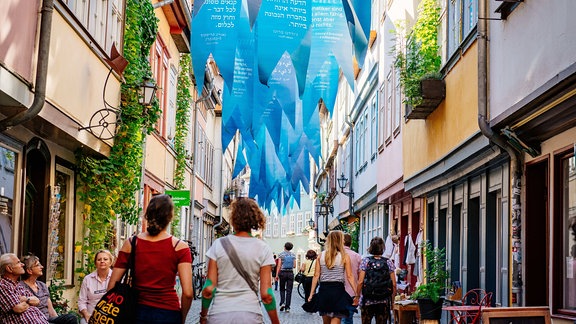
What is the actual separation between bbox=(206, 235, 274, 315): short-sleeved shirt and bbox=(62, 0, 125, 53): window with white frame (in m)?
5.95

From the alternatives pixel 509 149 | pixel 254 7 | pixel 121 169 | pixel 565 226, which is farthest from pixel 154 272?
pixel 121 169

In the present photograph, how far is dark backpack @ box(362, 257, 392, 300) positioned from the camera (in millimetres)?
13047

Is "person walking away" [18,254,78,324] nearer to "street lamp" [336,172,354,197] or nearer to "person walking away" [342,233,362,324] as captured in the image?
"person walking away" [342,233,362,324]

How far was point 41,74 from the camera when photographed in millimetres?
10656

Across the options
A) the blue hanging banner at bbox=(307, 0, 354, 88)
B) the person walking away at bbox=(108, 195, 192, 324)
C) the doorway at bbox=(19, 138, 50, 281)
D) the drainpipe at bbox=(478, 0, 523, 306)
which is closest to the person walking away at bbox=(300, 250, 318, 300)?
the blue hanging banner at bbox=(307, 0, 354, 88)

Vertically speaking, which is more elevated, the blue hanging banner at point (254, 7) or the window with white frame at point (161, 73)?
the window with white frame at point (161, 73)

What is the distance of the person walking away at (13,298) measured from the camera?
8.81 metres

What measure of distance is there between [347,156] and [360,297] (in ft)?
89.0

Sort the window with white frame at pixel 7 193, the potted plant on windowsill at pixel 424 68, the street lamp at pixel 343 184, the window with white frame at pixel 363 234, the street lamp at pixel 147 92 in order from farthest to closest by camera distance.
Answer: the street lamp at pixel 343 184 < the window with white frame at pixel 363 234 < the potted plant on windowsill at pixel 424 68 < the street lamp at pixel 147 92 < the window with white frame at pixel 7 193

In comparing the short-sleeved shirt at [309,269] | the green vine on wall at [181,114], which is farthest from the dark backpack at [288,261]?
the green vine on wall at [181,114]

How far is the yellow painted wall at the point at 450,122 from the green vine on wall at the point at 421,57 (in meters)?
0.56

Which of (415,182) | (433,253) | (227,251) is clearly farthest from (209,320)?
(415,182)

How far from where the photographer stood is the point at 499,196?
47.4ft

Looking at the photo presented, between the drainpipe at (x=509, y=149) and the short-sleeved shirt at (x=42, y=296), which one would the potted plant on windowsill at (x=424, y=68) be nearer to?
the drainpipe at (x=509, y=149)
